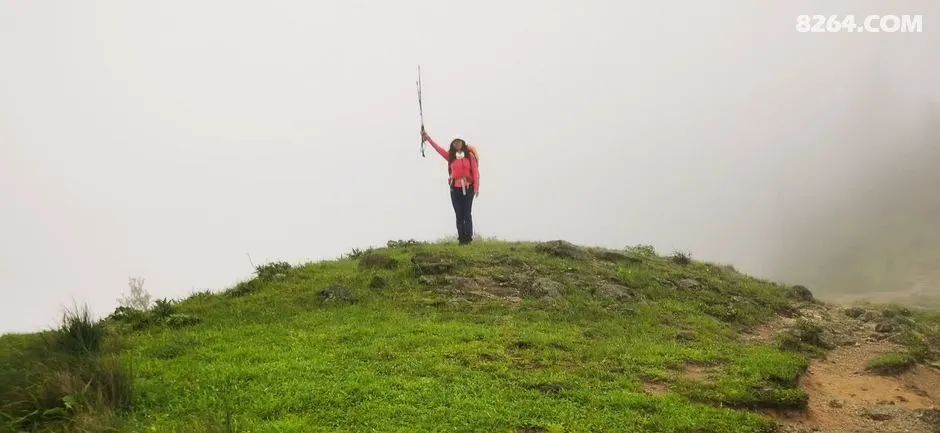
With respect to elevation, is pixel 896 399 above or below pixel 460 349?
below

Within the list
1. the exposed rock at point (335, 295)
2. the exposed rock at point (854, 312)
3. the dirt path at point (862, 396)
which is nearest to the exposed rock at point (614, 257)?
the dirt path at point (862, 396)

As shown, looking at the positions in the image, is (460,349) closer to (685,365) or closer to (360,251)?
(685,365)

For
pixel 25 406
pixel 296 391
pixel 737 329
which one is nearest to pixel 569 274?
pixel 737 329

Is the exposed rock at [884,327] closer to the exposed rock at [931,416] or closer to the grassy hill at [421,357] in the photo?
the grassy hill at [421,357]

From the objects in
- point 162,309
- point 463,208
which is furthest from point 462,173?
point 162,309

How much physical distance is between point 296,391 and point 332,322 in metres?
4.02

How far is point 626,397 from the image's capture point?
31.1 ft

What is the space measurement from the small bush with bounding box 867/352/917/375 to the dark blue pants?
36.4ft

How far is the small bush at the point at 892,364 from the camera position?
42.6 feet

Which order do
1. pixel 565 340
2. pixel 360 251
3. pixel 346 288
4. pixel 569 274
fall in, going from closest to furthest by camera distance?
pixel 565 340
pixel 346 288
pixel 569 274
pixel 360 251

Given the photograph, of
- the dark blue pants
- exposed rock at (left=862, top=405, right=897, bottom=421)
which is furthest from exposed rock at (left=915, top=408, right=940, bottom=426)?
the dark blue pants

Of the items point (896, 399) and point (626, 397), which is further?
point (896, 399)

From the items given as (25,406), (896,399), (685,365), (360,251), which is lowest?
(896,399)

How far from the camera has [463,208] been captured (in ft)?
67.5
